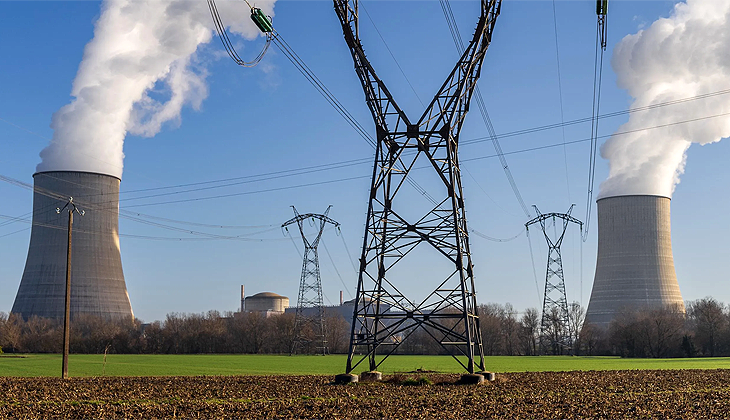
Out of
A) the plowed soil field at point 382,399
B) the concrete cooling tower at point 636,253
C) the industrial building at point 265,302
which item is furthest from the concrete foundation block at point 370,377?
the industrial building at point 265,302

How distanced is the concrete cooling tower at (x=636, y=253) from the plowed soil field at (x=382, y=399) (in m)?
32.4

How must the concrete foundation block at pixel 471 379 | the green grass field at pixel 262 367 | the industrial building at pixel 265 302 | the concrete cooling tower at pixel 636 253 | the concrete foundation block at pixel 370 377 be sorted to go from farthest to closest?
the industrial building at pixel 265 302, the concrete cooling tower at pixel 636 253, the green grass field at pixel 262 367, the concrete foundation block at pixel 370 377, the concrete foundation block at pixel 471 379

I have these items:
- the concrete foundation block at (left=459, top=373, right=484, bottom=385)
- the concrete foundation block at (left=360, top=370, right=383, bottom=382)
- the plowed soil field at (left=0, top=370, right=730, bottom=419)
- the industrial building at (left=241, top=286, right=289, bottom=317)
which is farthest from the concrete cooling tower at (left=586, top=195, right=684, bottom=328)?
the industrial building at (left=241, top=286, right=289, bottom=317)

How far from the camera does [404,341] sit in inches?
2352

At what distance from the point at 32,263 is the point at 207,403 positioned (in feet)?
129

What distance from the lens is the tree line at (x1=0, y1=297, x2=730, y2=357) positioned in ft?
199

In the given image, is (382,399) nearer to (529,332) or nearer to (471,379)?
(471,379)

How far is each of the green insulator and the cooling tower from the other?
37199mm

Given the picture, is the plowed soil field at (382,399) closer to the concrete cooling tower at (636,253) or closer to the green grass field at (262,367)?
the green grass field at (262,367)

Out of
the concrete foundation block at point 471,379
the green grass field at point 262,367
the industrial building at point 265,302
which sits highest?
the industrial building at point 265,302

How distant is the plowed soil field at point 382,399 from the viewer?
12.6 m

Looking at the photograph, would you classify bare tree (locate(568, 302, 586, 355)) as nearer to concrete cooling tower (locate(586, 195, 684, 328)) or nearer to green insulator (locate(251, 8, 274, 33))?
concrete cooling tower (locate(586, 195, 684, 328))

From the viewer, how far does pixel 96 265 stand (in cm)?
4862

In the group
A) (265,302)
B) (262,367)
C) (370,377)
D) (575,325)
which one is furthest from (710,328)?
(265,302)
